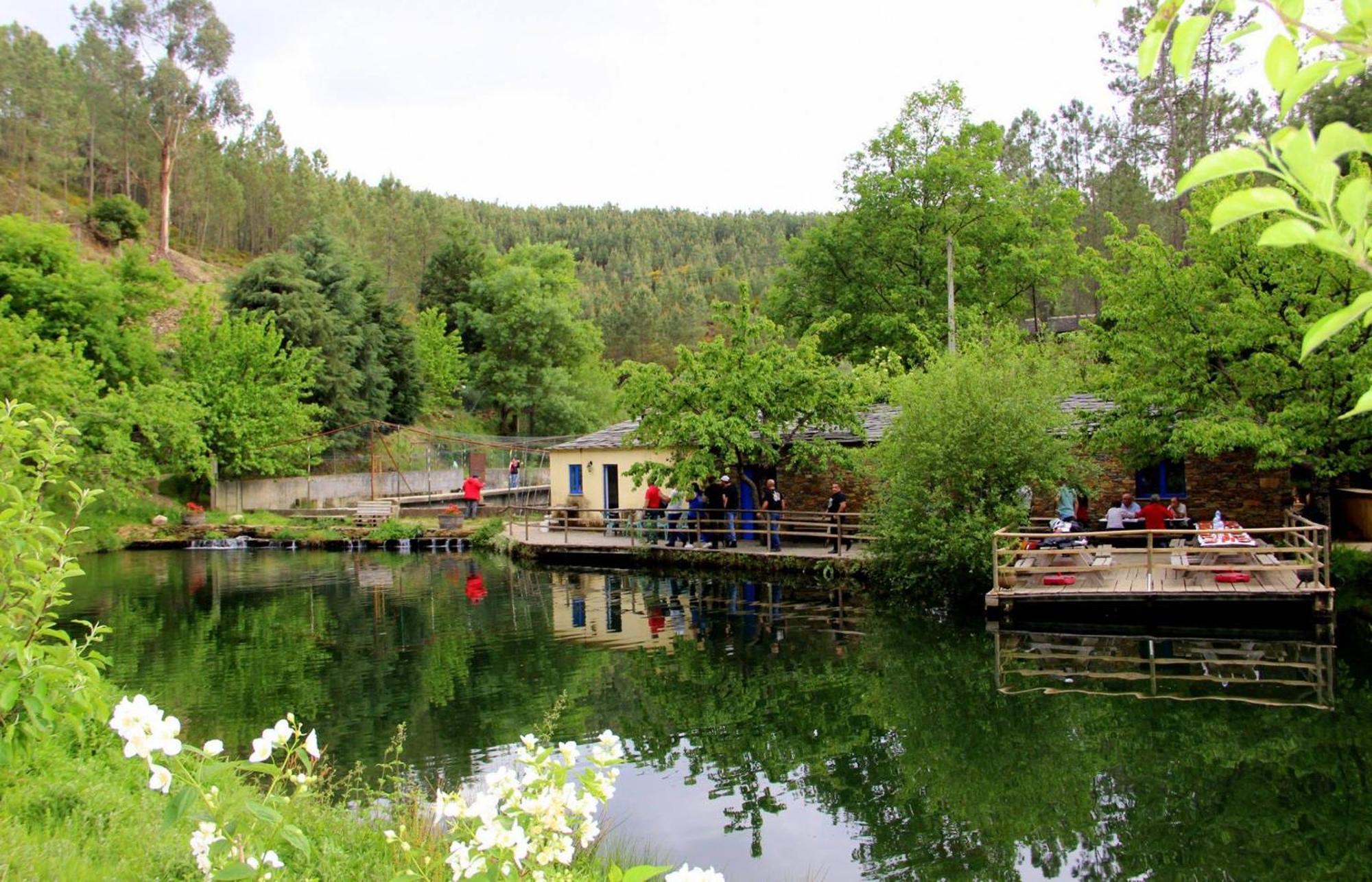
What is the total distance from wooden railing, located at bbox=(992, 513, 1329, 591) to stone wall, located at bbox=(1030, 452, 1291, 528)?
175cm

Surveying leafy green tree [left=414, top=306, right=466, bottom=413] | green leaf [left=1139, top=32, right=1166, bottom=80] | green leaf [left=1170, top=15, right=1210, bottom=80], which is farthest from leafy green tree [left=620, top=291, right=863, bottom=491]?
leafy green tree [left=414, top=306, right=466, bottom=413]

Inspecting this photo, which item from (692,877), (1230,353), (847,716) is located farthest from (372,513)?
(692,877)

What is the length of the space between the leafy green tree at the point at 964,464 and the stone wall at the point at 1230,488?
2.34 m

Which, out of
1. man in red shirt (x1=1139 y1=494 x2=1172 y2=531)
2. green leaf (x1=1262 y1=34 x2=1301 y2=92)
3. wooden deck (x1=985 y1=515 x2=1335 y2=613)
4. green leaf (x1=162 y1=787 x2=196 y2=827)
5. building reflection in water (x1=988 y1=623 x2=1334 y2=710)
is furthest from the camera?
man in red shirt (x1=1139 y1=494 x2=1172 y2=531)

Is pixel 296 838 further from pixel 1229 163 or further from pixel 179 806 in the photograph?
pixel 1229 163

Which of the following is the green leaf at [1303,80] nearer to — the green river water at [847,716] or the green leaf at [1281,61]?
the green leaf at [1281,61]

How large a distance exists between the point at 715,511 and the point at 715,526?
1.34 ft

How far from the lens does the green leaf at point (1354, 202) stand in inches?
56.3

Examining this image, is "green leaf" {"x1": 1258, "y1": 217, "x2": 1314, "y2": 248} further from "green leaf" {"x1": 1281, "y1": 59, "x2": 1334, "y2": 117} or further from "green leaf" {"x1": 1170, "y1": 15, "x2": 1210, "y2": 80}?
"green leaf" {"x1": 1170, "y1": 15, "x2": 1210, "y2": 80}

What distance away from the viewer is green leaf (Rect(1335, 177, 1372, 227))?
143 centimetres

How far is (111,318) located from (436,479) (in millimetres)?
13244

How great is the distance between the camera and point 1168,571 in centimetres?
1659

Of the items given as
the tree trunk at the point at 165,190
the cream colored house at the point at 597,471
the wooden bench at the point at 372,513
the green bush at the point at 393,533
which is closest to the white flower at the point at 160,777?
the cream colored house at the point at 597,471

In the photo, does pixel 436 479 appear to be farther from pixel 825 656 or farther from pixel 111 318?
pixel 825 656
